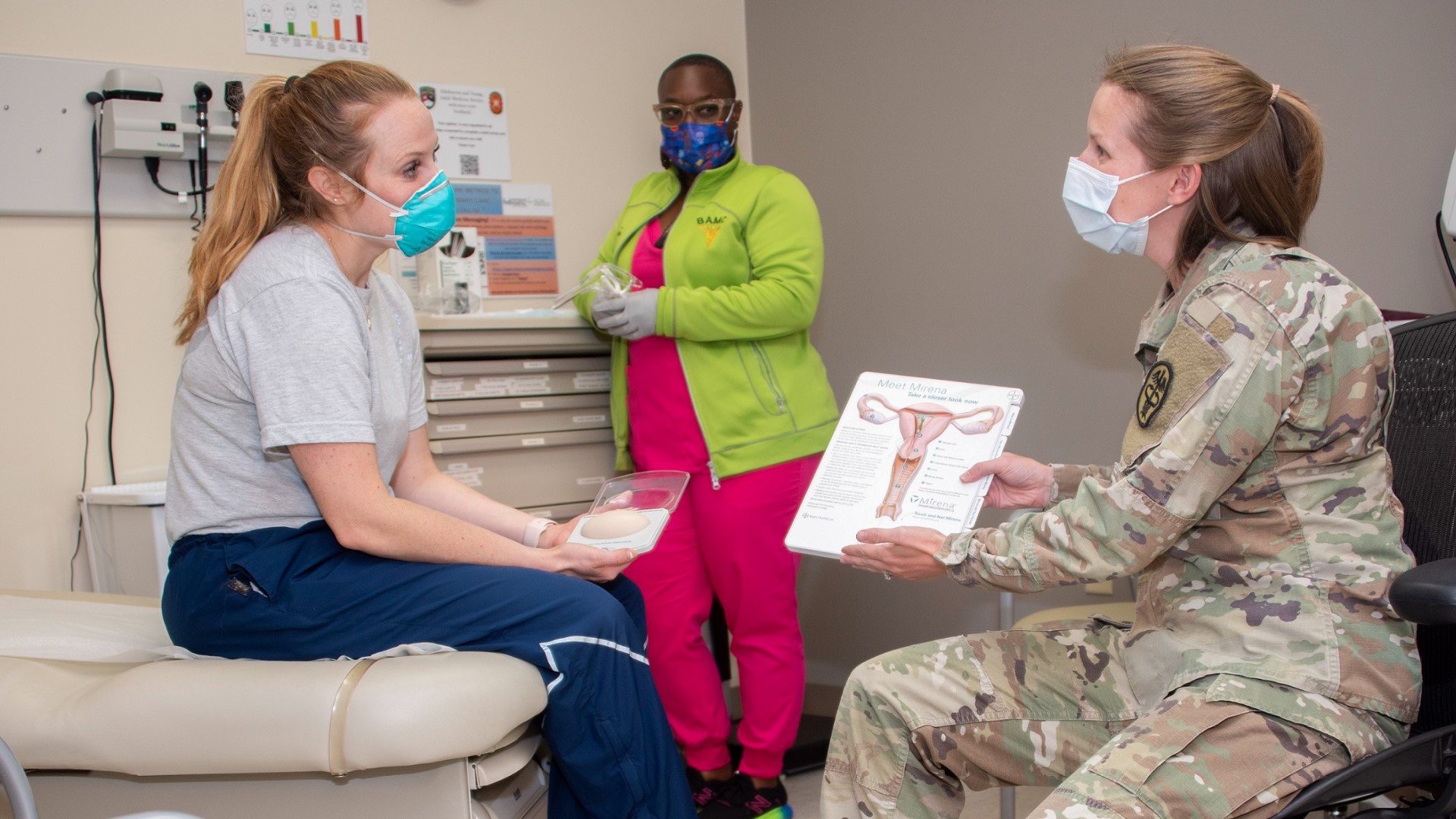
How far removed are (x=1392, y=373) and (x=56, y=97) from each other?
2.39 m

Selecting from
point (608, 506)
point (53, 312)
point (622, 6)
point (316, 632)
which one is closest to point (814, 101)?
point (622, 6)

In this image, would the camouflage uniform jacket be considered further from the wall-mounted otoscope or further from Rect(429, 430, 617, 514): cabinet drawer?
the wall-mounted otoscope

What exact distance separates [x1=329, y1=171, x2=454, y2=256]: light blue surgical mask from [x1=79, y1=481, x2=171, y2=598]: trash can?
790 millimetres

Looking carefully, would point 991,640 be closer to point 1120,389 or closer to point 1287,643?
point 1287,643

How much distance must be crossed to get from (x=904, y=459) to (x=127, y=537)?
5.12 ft

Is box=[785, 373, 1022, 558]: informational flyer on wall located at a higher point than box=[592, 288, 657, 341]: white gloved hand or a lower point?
lower

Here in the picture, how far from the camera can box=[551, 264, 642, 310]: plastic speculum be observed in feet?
7.50

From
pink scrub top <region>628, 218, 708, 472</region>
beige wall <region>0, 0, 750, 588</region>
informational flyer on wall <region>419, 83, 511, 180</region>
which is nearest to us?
beige wall <region>0, 0, 750, 588</region>

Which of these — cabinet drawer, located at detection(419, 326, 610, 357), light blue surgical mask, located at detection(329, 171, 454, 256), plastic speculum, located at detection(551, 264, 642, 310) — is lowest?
cabinet drawer, located at detection(419, 326, 610, 357)

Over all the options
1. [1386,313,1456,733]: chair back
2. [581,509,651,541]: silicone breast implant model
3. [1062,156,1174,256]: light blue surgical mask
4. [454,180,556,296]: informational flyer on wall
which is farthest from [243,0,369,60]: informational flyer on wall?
[1386,313,1456,733]: chair back

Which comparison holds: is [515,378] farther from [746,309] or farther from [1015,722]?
[1015,722]

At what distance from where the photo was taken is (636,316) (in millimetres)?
2242

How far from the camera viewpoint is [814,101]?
2871 mm

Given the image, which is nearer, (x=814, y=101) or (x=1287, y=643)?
(x=1287, y=643)
